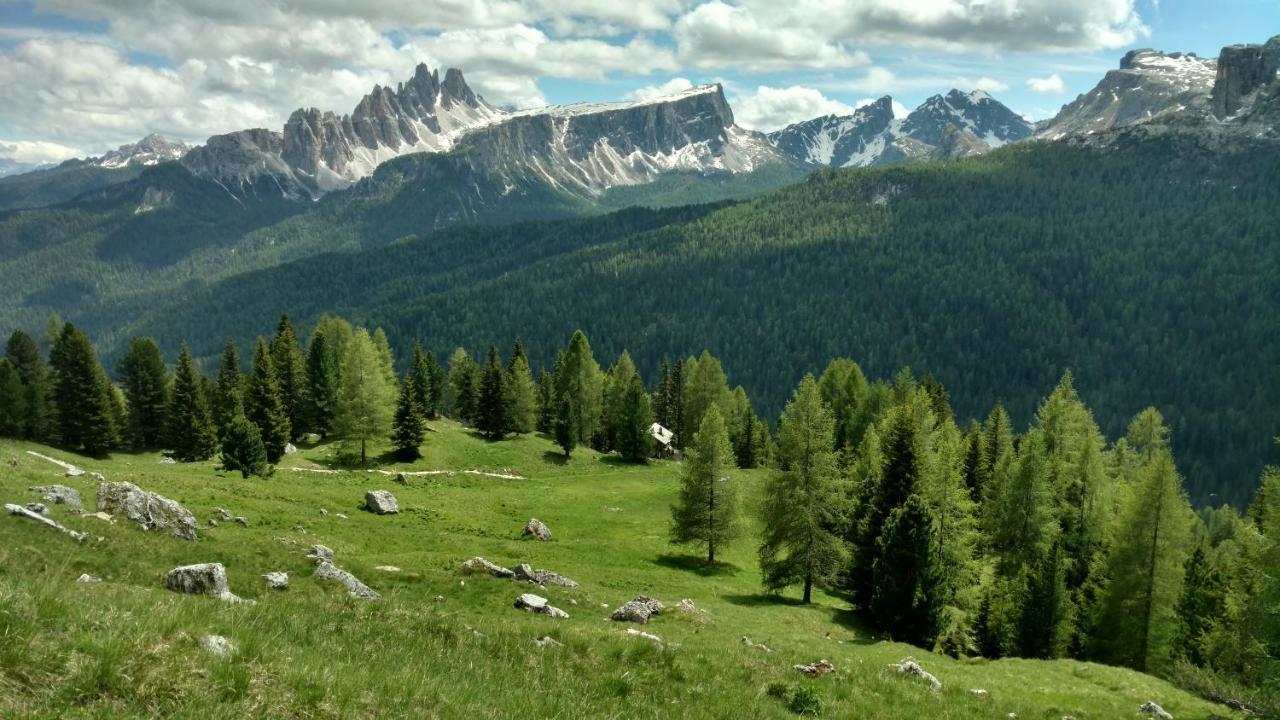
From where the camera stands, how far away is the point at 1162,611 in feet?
142

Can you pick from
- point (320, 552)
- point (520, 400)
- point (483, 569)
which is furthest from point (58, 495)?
point (520, 400)

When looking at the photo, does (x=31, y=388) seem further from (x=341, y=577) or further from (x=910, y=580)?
(x=910, y=580)

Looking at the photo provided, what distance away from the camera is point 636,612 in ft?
91.4

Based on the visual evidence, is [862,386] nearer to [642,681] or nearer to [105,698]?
[642,681]

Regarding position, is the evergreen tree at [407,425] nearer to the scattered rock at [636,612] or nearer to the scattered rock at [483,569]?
the scattered rock at [483,569]

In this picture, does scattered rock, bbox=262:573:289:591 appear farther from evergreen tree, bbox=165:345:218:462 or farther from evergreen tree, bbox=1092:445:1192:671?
evergreen tree, bbox=165:345:218:462

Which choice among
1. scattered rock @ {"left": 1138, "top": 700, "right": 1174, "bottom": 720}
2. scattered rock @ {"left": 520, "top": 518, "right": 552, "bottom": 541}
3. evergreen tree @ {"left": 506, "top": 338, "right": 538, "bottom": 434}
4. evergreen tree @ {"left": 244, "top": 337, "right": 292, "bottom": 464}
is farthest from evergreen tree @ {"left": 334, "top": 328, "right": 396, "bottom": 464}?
scattered rock @ {"left": 1138, "top": 700, "right": 1174, "bottom": 720}

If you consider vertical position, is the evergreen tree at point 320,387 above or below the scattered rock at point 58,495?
below

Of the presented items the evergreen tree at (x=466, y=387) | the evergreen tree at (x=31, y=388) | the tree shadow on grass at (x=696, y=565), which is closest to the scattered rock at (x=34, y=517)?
the tree shadow on grass at (x=696, y=565)

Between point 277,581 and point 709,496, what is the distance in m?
33.1

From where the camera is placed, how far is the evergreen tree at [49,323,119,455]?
225 ft

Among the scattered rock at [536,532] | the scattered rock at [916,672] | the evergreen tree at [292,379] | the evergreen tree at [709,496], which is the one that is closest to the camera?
the scattered rock at [916,672]

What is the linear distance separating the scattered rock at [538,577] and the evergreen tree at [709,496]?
60.4ft

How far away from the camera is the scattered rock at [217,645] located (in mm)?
8453
